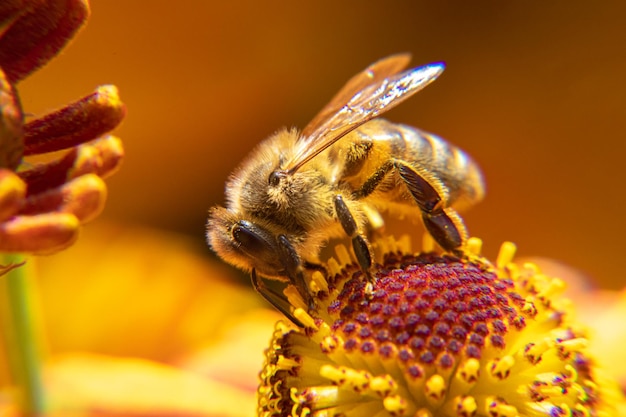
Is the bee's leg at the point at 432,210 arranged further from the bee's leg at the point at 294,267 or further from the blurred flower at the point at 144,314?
the blurred flower at the point at 144,314

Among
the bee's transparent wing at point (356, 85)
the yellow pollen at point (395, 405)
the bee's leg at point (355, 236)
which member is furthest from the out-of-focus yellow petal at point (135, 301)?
the yellow pollen at point (395, 405)

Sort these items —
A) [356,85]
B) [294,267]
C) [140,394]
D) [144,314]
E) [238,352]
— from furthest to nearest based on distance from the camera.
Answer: [144,314] → [238,352] → [140,394] → [356,85] → [294,267]

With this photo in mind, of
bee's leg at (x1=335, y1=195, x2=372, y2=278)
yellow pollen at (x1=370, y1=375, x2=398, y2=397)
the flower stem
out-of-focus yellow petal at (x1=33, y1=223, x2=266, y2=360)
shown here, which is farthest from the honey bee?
out-of-focus yellow petal at (x1=33, y1=223, x2=266, y2=360)

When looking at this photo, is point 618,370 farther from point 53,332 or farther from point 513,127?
point 53,332

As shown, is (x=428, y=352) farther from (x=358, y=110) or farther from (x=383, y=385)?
(x=358, y=110)

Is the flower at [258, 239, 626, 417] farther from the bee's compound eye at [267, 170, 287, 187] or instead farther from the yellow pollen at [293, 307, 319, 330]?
the bee's compound eye at [267, 170, 287, 187]

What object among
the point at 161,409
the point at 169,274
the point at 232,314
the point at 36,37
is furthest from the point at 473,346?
the point at 169,274

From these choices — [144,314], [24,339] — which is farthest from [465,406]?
[144,314]

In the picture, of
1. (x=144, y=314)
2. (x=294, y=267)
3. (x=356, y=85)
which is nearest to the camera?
(x=294, y=267)
